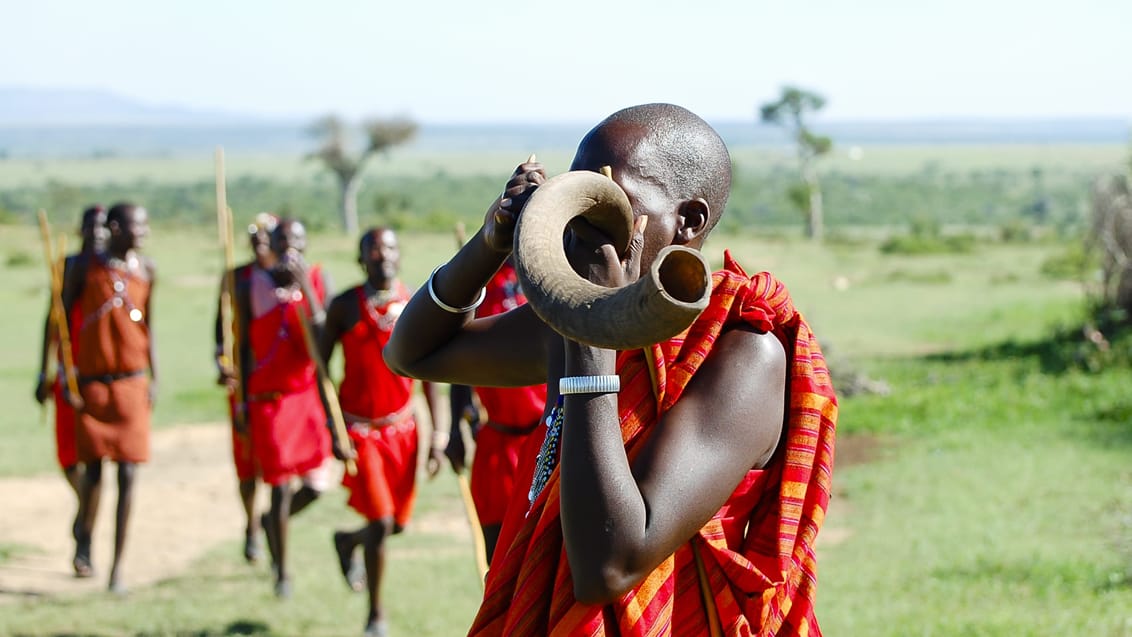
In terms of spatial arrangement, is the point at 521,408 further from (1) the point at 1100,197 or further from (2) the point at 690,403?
(1) the point at 1100,197

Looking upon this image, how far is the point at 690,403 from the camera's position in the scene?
2020 mm

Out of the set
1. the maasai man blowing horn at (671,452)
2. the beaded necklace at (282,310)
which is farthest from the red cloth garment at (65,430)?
the maasai man blowing horn at (671,452)

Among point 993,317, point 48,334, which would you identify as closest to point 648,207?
point 48,334

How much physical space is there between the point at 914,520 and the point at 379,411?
10.7 feet

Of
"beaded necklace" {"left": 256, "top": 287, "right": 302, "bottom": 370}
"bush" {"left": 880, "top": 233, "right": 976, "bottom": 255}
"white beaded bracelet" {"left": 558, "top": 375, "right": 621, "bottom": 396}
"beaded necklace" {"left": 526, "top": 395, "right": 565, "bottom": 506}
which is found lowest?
"bush" {"left": 880, "top": 233, "right": 976, "bottom": 255}

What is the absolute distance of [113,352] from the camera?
757cm

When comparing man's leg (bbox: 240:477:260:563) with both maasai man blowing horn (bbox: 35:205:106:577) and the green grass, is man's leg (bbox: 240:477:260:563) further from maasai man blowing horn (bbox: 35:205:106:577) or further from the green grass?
maasai man blowing horn (bbox: 35:205:106:577)

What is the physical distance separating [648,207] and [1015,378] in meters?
11.2

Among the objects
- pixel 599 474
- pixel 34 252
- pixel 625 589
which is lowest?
pixel 34 252

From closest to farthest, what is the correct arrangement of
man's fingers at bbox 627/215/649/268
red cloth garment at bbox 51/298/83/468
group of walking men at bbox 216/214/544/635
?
man's fingers at bbox 627/215/649/268 → group of walking men at bbox 216/214/544/635 → red cloth garment at bbox 51/298/83/468

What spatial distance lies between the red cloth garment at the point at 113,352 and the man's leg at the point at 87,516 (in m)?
0.10

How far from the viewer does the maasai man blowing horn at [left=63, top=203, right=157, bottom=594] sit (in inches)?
290

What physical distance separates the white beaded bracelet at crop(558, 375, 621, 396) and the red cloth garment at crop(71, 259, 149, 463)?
5.91 metres

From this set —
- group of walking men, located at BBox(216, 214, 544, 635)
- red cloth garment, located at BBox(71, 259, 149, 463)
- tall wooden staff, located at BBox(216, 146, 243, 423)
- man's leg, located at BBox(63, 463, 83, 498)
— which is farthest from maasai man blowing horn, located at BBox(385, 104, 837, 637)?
man's leg, located at BBox(63, 463, 83, 498)
